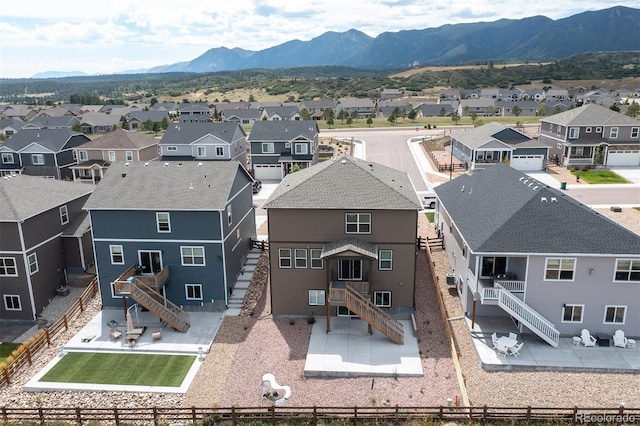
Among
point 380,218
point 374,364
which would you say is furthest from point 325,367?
point 380,218

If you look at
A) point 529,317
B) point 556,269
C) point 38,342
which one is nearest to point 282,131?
point 38,342

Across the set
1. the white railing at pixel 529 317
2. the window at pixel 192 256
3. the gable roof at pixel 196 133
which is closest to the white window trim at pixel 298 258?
the window at pixel 192 256

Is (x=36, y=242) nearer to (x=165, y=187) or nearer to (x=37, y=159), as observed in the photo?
(x=165, y=187)

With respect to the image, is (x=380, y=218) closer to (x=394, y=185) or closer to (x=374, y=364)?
(x=394, y=185)

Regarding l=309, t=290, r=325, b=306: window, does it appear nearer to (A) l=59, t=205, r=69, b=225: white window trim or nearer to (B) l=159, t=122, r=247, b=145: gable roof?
(A) l=59, t=205, r=69, b=225: white window trim

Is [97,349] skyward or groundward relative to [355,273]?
groundward

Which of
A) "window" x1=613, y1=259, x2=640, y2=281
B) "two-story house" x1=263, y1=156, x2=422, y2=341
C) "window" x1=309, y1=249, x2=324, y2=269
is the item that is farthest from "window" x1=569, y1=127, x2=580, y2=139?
"window" x1=309, y1=249, x2=324, y2=269

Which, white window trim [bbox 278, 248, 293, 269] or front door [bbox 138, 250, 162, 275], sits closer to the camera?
white window trim [bbox 278, 248, 293, 269]
